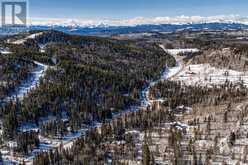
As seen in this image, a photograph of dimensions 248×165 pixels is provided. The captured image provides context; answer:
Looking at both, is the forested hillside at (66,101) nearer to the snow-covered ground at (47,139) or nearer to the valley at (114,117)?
the valley at (114,117)

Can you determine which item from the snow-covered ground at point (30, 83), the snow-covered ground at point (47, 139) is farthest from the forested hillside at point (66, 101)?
the snow-covered ground at point (30, 83)

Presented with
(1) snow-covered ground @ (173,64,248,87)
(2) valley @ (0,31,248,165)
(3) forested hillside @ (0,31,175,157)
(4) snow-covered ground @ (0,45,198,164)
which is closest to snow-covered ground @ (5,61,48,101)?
(4) snow-covered ground @ (0,45,198,164)

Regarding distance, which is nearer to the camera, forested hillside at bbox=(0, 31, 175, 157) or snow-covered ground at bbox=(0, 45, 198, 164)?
snow-covered ground at bbox=(0, 45, 198, 164)

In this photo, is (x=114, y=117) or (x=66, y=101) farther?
(x=66, y=101)

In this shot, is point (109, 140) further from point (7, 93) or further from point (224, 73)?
point (224, 73)

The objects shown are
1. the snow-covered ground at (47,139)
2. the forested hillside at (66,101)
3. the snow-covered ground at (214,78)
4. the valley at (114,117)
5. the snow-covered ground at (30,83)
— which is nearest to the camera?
the valley at (114,117)

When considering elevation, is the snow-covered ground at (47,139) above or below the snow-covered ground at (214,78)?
below

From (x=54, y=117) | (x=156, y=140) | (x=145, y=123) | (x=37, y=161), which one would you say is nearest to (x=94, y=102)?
(x=54, y=117)

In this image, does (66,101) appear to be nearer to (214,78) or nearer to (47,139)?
(47,139)

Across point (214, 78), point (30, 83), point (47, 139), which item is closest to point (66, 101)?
point (30, 83)

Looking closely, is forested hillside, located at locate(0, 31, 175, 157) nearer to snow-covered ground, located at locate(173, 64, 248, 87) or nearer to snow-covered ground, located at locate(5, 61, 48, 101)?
snow-covered ground, located at locate(5, 61, 48, 101)

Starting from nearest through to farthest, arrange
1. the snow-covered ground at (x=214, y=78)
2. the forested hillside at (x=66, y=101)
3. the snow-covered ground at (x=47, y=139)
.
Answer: the snow-covered ground at (x=47, y=139) → the forested hillside at (x=66, y=101) → the snow-covered ground at (x=214, y=78)

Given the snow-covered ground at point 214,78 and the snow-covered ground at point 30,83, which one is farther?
the snow-covered ground at point 214,78

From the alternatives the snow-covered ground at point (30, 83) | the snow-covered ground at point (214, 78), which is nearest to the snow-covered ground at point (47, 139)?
the snow-covered ground at point (30, 83)
